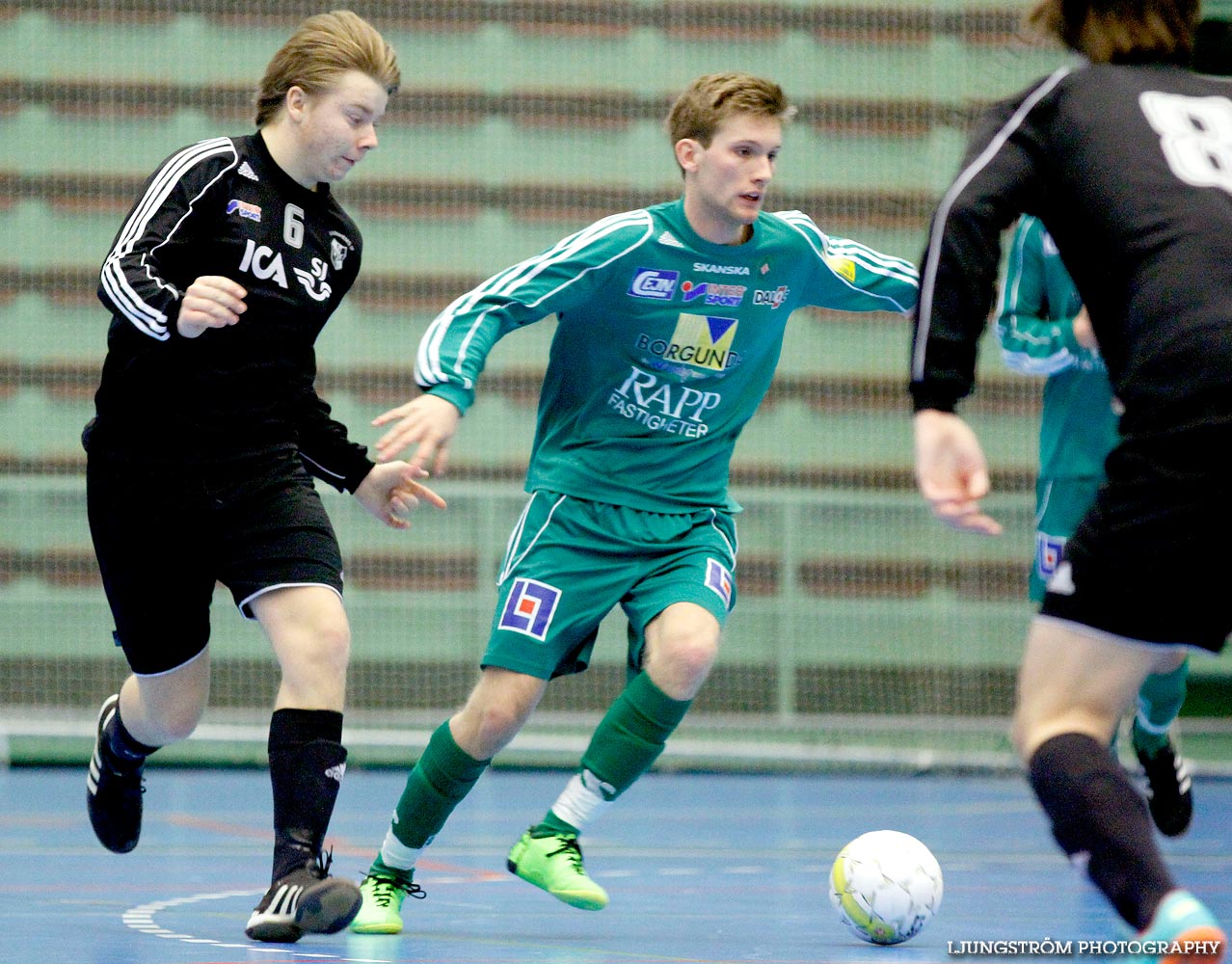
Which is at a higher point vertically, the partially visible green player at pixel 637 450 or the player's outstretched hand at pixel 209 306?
the player's outstretched hand at pixel 209 306

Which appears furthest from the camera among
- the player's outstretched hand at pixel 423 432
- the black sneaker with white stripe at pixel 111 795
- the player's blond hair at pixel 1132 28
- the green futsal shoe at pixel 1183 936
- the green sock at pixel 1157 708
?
the green sock at pixel 1157 708

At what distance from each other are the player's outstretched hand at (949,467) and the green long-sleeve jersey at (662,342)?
1.89m

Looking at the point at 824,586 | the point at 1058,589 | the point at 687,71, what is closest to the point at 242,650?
the point at 824,586

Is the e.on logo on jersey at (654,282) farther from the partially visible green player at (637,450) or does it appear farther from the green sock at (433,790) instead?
the green sock at (433,790)

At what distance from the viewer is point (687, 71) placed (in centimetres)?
1031

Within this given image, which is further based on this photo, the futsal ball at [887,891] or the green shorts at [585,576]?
the green shorts at [585,576]

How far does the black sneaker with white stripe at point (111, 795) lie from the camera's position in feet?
16.0

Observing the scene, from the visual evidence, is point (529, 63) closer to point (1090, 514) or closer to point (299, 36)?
point (299, 36)

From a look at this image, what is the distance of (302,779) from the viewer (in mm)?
3967

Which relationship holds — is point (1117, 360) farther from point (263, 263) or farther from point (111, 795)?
point (111, 795)

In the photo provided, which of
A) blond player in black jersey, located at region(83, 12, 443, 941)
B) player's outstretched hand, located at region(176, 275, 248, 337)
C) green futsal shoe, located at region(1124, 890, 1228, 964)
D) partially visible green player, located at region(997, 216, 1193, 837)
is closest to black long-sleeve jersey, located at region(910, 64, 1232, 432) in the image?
green futsal shoe, located at region(1124, 890, 1228, 964)

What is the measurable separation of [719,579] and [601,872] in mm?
1498

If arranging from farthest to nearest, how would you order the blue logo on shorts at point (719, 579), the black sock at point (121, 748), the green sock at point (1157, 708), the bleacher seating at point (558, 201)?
the bleacher seating at point (558, 201) → the green sock at point (1157, 708) → the black sock at point (121, 748) → the blue logo on shorts at point (719, 579)

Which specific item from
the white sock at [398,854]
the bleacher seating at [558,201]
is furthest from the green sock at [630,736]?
the bleacher seating at [558,201]
